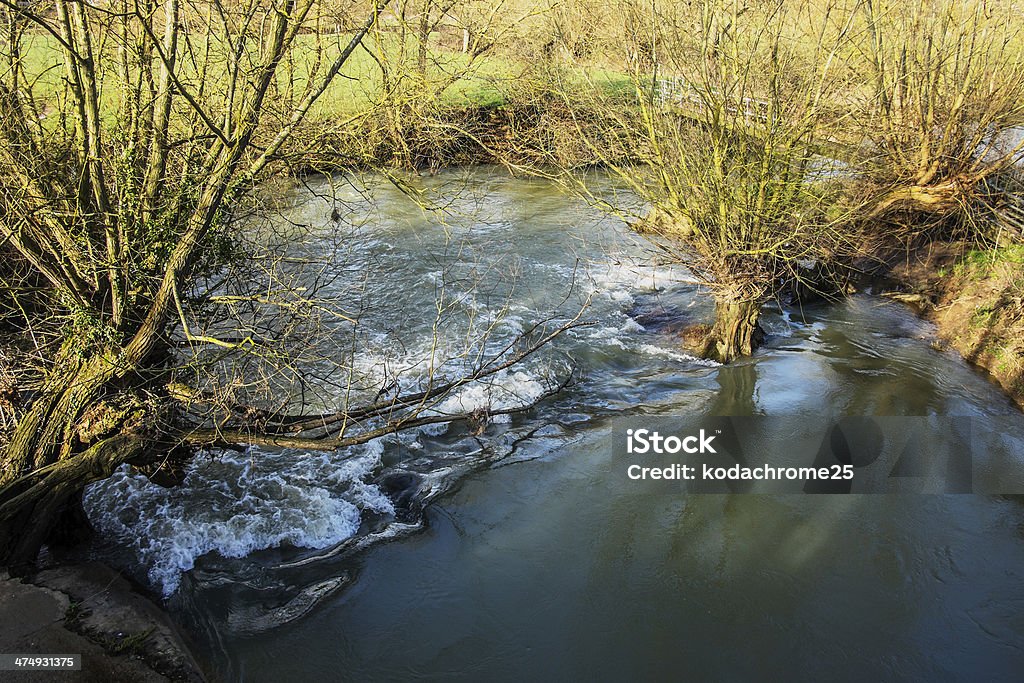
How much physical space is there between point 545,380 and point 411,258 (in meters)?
4.81

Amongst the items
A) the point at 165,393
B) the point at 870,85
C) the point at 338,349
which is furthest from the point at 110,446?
the point at 870,85

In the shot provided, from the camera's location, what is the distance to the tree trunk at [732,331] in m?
11.2

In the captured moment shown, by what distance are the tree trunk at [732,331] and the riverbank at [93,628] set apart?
8.07 meters

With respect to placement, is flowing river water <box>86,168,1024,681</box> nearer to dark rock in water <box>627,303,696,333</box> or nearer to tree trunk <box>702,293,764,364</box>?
tree trunk <box>702,293,764,364</box>

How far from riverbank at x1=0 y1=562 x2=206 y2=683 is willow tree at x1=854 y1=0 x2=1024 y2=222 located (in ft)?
33.7

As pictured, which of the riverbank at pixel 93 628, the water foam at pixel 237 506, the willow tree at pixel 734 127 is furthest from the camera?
the willow tree at pixel 734 127

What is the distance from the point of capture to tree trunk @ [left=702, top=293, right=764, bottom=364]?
11250mm

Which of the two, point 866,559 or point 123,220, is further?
point 866,559

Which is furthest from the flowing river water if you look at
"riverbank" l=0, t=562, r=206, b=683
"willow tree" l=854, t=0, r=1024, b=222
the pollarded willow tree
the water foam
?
"willow tree" l=854, t=0, r=1024, b=222

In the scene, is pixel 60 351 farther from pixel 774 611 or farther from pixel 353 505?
pixel 774 611

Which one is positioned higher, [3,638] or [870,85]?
[870,85]

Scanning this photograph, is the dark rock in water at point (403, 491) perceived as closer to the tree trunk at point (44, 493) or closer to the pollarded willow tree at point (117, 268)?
the pollarded willow tree at point (117, 268)

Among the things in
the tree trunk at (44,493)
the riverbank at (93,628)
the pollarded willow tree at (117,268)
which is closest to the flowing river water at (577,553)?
the riverbank at (93,628)

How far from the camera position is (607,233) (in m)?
16.2
